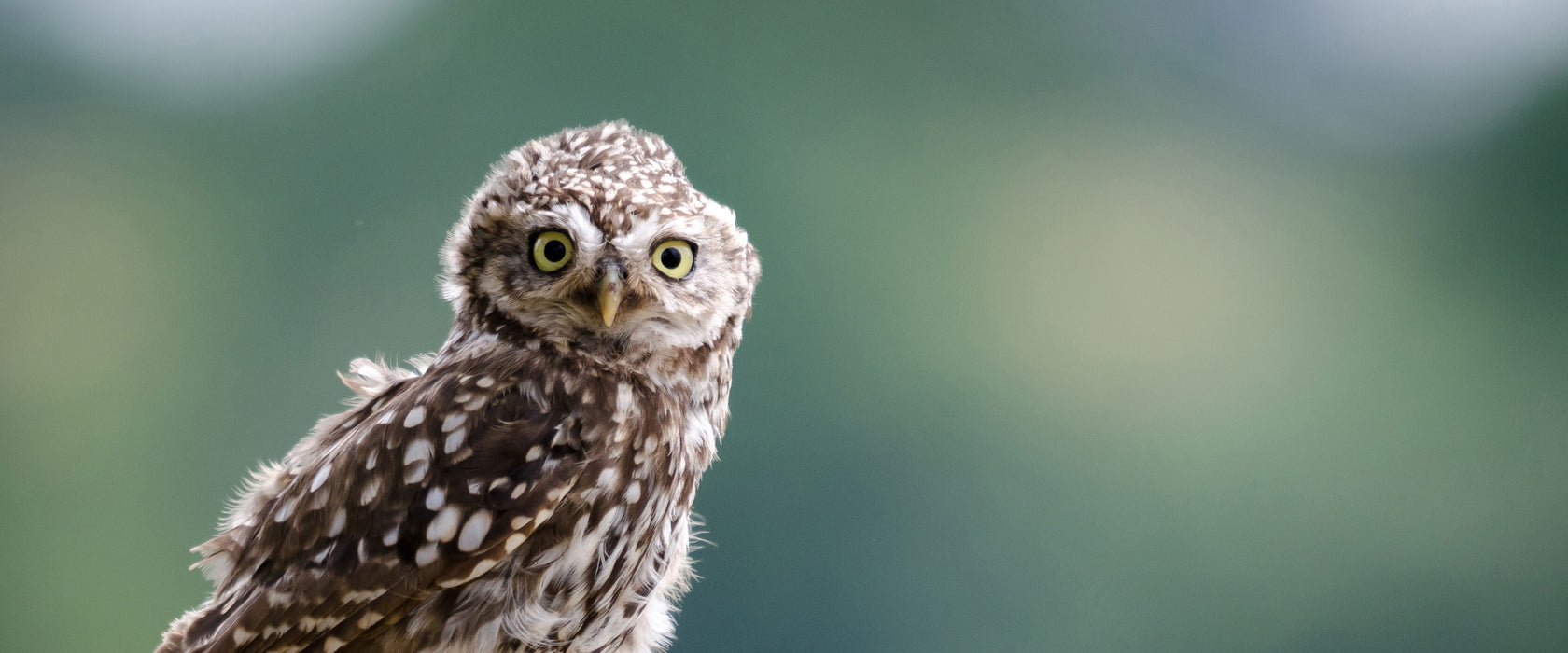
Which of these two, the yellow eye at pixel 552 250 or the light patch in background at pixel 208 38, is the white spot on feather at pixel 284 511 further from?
the light patch in background at pixel 208 38

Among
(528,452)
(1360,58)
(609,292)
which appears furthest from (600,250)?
(1360,58)

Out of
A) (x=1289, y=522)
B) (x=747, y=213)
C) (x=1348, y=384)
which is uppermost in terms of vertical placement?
(x=1348, y=384)

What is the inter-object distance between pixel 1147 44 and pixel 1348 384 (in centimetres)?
109

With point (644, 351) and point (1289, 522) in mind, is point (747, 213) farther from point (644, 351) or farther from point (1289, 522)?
point (1289, 522)

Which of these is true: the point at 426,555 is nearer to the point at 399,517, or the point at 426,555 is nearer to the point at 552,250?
the point at 399,517

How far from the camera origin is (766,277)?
2855 millimetres

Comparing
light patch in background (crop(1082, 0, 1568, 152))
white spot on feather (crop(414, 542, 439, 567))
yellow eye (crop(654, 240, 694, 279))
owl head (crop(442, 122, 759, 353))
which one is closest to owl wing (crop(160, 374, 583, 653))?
white spot on feather (crop(414, 542, 439, 567))

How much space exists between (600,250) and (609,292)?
63 millimetres

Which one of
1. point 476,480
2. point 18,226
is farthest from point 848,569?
point 18,226

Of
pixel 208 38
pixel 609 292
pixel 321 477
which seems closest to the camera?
pixel 609 292

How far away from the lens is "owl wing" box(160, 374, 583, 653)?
1445mm

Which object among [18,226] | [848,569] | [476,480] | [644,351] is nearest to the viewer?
[476,480]

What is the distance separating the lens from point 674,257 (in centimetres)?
153

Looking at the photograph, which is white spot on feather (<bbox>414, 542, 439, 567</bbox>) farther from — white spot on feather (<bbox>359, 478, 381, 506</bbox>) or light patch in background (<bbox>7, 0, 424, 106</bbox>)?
light patch in background (<bbox>7, 0, 424, 106</bbox>)
